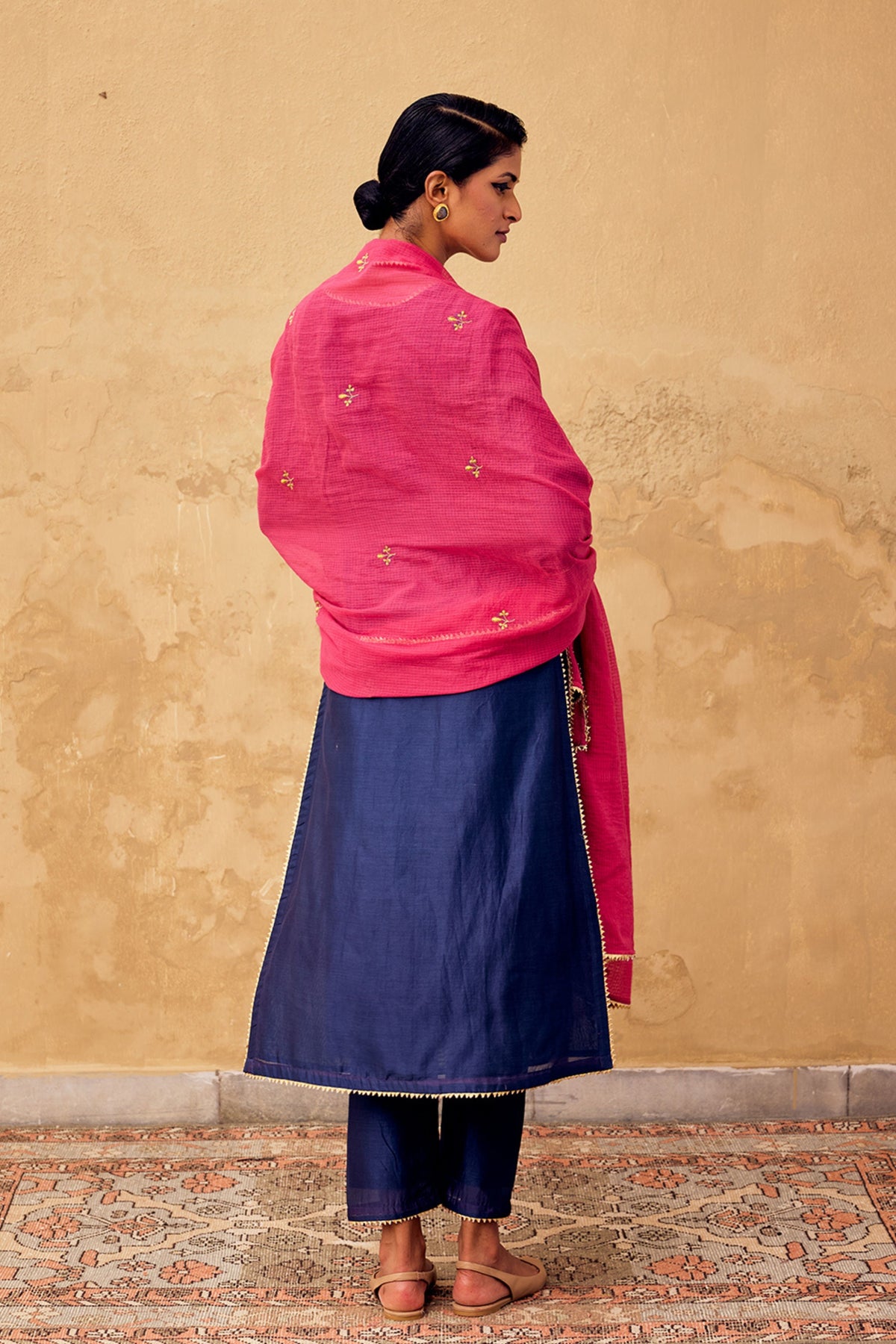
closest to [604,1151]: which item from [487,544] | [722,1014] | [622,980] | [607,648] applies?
[722,1014]

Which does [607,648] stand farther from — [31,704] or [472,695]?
[31,704]

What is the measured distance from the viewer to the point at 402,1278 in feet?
7.36

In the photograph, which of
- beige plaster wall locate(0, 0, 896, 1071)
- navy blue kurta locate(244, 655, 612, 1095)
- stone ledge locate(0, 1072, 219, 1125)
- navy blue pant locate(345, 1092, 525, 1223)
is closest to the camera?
navy blue kurta locate(244, 655, 612, 1095)

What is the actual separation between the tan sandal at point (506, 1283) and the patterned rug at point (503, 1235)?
0.02m

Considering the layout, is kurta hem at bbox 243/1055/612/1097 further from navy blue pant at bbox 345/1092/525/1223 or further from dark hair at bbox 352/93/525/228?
dark hair at bbox 352/93/525/228

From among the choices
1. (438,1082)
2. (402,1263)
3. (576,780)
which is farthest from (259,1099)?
(576,780)

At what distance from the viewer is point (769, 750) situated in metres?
3.04

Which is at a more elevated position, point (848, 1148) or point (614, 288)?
point (614, 288)

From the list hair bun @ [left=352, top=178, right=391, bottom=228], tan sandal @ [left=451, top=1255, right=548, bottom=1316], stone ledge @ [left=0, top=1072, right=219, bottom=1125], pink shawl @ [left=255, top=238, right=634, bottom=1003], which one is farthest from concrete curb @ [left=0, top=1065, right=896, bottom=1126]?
hair bun @ [left=352, top=178, right=391, bottom=228]

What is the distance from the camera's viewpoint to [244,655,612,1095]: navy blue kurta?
2092mm

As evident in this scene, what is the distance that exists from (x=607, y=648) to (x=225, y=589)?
1.01 metres

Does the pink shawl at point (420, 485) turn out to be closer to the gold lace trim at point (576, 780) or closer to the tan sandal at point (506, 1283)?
the gold lace trim at point (576, 780)

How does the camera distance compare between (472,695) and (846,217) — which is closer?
(472,695)

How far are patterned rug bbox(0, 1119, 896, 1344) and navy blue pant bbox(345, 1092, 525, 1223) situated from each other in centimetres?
18
